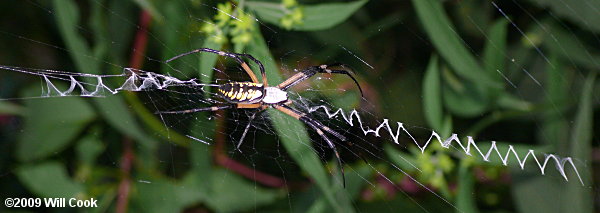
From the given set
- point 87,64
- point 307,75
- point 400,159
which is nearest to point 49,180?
point 87,64

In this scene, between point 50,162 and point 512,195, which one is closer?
point 512,195

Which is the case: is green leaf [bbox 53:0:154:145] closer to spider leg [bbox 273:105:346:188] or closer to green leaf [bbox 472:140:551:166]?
spider leg [bbox 273:105:346:188]

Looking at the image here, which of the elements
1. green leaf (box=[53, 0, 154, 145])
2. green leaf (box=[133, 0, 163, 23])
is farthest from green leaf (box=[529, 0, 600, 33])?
green leaf (box=[53, 0, 154, 145])

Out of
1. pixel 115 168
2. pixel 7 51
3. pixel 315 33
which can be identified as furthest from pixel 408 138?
pixel 7 51

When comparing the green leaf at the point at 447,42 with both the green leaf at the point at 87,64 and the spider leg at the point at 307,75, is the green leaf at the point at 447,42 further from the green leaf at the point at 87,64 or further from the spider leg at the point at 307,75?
the green leaf at the point at 87,64

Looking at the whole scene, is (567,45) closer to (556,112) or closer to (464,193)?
(556,112)

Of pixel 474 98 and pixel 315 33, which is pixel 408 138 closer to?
pixel 474 98
